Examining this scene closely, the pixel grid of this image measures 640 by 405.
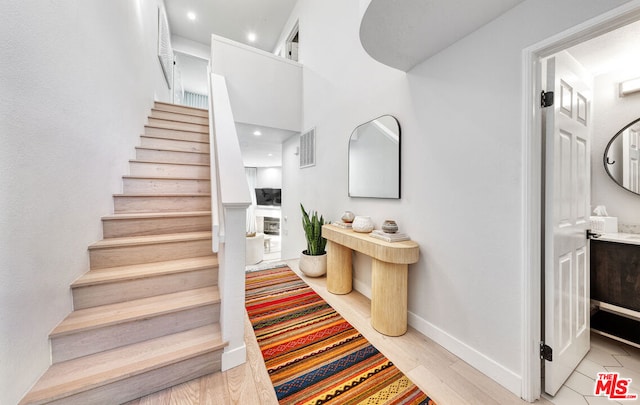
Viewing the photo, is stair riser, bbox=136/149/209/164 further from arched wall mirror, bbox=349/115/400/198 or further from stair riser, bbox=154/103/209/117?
arched wall mirror, bbox=349/115/400/198

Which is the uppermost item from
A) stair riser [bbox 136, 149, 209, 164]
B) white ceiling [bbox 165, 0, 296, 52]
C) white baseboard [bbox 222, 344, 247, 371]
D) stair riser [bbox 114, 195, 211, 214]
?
white ceiling [bbox 165, 0, 296, 52]

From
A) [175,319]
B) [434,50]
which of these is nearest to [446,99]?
[434,50]

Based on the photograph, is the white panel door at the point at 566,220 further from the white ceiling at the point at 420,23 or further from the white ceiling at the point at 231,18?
the white ceiling at the point at 231,18

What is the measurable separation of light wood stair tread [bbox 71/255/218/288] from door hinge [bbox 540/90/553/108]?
2217mm

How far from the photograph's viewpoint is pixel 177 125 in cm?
306

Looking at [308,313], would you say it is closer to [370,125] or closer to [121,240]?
[121,240]

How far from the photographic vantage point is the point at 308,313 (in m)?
2.03

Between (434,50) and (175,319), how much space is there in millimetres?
2471

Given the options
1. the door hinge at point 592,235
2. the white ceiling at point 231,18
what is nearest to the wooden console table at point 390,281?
the door hinge at point 592,235

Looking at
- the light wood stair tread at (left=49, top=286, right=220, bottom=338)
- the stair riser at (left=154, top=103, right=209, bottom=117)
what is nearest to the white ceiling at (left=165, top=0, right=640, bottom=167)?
the light wood stair tread at (left=49, top=286, right=220, bottom=338)

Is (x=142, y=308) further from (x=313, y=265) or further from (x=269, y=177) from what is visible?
(x=269, y=177)

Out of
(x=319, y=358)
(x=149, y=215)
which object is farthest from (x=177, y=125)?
(x=319, y=358)

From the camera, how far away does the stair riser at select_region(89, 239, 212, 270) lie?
152cm
